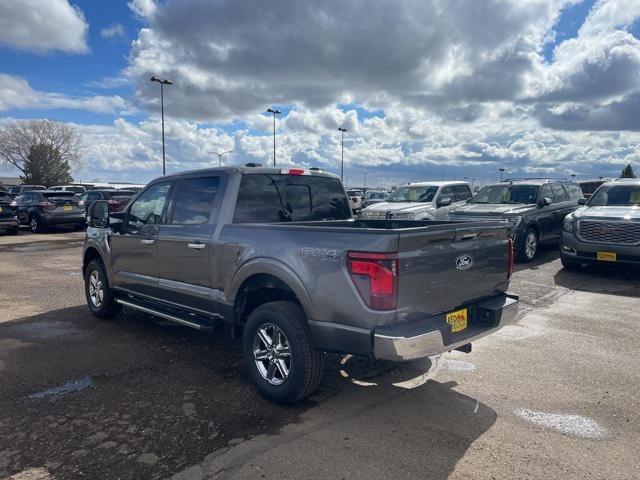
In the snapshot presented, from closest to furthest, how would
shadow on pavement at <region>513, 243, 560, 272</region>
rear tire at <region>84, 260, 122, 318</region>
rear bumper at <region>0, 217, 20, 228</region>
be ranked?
rear tire at <region>84, 260, 122, 318</region>
shadow on pavement at <region>513, 243, 560, 272</region>
rear bumper at <region>0, 217, 20, 228</region>

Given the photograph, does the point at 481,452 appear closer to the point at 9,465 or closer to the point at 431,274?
the point at 431,274

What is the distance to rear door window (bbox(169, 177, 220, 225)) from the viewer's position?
4539 millimetres

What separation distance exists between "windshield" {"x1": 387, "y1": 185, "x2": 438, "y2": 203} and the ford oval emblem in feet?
33.4

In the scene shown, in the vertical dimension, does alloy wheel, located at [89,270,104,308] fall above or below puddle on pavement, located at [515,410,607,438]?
above

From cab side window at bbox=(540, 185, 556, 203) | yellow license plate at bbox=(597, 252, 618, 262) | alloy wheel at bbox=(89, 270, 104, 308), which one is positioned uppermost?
cab side window at bbox=(540, 185, 556, 203)

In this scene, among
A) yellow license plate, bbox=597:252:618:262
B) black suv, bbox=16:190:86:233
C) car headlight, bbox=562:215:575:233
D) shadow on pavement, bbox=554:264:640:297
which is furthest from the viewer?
black suv, bbox=16:190:86:233

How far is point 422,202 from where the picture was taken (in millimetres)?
13555

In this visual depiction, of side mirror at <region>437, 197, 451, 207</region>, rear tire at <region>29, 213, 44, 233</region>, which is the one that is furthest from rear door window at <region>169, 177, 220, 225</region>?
rear tire at <region>29, 213, 44, 233</region>

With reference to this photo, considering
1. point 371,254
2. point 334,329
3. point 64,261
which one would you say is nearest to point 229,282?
point 334,329

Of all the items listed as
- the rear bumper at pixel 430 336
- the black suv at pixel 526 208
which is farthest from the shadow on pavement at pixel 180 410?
the black suv at pixel 526 208

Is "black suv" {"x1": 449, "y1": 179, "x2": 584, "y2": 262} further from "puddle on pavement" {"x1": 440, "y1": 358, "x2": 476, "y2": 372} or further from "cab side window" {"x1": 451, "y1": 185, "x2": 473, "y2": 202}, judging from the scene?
"puddle on pavement" {"x1": 440, "y1": 358, "x2": 476, "y2": 372}

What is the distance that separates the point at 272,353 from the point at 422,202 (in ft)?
34.4

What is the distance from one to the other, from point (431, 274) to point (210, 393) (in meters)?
2.06

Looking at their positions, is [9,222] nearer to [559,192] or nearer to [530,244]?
[530,244]
